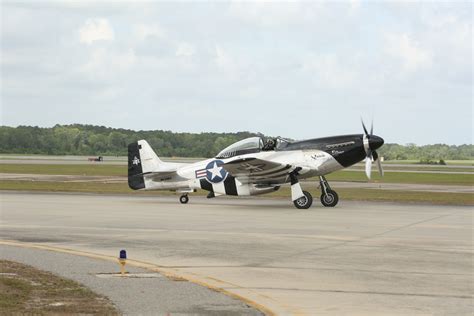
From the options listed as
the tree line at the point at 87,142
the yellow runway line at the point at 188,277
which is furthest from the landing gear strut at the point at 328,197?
the tree line at the point at 87,142

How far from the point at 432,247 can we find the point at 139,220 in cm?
988

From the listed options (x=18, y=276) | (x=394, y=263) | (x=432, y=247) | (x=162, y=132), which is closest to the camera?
(x=18, y=276)

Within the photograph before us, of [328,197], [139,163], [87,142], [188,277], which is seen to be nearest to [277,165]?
[328,197]

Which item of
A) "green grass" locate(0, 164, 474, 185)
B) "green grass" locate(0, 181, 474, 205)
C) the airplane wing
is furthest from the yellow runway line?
"green grass" locate(0, 164, 474, 185)

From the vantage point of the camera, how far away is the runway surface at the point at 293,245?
37.3ft

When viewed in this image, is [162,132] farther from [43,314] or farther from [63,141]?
[43,314]

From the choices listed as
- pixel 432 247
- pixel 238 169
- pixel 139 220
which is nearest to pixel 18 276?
pixel 432 247

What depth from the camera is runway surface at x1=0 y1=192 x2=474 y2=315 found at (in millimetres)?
11375

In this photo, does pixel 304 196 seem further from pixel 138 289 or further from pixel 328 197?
pixel 138 289

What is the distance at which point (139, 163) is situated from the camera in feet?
109

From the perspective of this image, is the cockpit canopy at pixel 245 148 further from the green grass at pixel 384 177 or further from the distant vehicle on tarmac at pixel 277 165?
the green grass at pixel 384 177

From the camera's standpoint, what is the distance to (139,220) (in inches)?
938

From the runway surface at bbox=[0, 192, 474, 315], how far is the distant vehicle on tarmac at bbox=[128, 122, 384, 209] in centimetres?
78

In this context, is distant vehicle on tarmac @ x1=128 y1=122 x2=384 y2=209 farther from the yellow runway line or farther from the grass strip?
the grass strip
